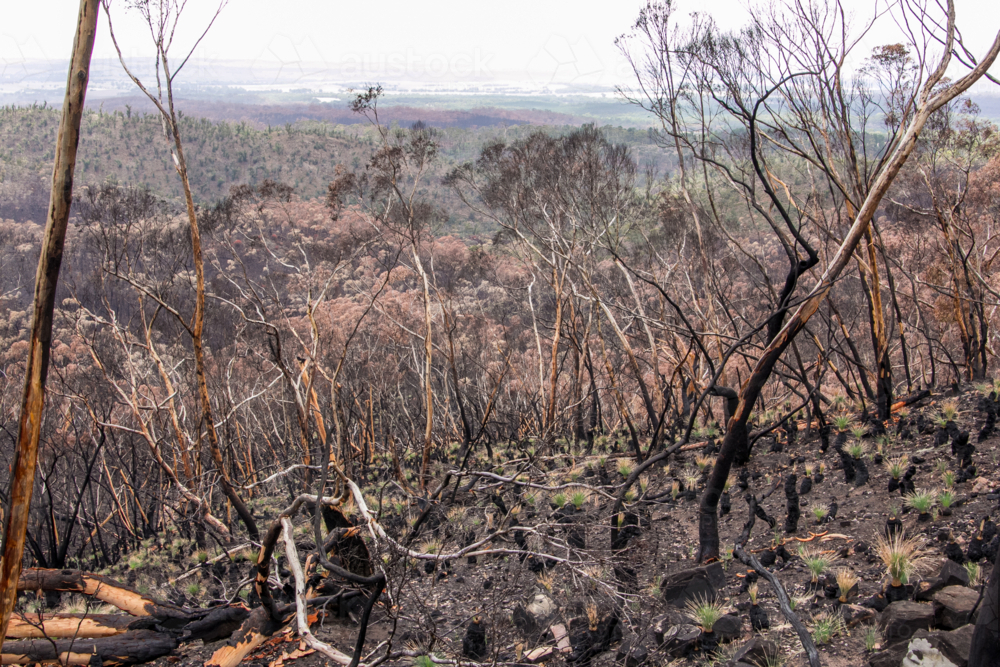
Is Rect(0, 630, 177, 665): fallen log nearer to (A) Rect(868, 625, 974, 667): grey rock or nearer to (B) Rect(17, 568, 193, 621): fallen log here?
(B) Rect(17, 568, 193, 621): fallen log

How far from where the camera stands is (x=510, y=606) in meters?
5.00

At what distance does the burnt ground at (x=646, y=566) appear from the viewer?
11.7 ft

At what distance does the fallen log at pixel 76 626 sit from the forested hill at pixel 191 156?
137ft

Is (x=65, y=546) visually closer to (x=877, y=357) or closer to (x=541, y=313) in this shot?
(x=877, y=357)

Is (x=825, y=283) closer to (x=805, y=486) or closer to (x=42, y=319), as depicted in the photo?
(x=805, y=486)

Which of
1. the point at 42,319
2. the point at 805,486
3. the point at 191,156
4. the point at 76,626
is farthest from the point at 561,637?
the point at 191,156

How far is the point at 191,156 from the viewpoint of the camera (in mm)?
57312

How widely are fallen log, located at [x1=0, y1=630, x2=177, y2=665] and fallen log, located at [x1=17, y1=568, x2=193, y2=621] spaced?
0.68 feet

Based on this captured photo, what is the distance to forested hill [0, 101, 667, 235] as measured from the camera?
47500 millimetres

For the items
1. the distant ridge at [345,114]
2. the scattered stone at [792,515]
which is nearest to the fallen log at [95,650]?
the scattered stone at [792,515]

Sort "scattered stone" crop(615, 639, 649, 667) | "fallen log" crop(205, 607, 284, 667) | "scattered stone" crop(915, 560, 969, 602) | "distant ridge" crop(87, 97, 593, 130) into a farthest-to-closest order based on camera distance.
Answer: "distant ridge" crop(87, 97, 593, 130)
"fallen log" crop(205, 607, 284, 667)
"scattered stone" crop(615, 639, 649, 667)
"scattered stone" crop(915, 560, 969, 602)

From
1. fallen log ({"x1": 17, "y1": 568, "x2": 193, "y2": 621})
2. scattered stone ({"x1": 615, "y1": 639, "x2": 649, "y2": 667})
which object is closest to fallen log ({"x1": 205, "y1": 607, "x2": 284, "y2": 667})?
fallen log ({"x1": 17, "y1": 568, "x2": 193, "y2": 621})

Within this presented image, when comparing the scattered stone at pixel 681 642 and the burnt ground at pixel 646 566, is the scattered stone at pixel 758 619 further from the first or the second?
the scattered stone at pixel 681 642

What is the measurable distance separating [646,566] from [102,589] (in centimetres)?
421
